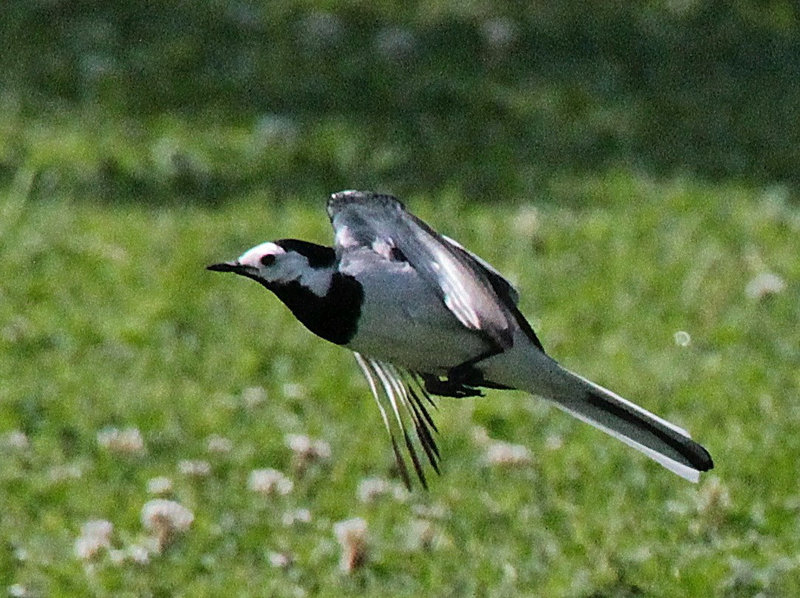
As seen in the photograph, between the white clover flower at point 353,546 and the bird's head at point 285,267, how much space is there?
1516 mm

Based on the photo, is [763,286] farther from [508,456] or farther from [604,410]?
[604,410]

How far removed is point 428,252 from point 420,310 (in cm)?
A: 11

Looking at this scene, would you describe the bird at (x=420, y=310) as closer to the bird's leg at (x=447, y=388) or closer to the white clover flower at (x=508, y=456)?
the bird's leg at (x=447, y=388)

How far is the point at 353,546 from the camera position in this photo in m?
4.55

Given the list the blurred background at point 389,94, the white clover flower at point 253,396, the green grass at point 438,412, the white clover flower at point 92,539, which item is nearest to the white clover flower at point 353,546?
the green grass at point 438,412

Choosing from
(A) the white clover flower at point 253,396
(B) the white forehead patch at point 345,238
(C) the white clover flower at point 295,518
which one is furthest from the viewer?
(A) the white clover flower at point 253,396

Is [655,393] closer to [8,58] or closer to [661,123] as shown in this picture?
[661,123]

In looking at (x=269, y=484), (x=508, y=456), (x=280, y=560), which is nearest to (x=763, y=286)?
(x=508, y=456)

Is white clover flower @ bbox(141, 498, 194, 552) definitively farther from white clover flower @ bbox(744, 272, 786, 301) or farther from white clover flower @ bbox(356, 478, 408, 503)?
white clover flower @ bbox(744, 272, 786, 301)

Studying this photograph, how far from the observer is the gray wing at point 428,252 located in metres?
3.13

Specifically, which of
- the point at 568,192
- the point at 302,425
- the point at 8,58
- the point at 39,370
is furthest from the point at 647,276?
the point at 8,58

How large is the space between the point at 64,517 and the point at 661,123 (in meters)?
4.30

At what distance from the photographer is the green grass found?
4.61 meters

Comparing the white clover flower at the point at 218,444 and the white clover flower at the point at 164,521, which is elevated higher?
the white clover flower at the point at 218,444
